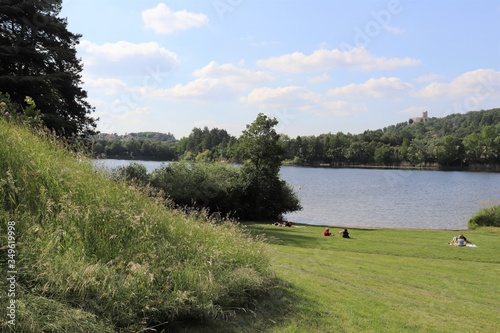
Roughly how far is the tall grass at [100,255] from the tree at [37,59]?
545 inches

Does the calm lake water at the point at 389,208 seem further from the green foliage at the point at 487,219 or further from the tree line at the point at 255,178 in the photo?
the tree line at the point at 255,178

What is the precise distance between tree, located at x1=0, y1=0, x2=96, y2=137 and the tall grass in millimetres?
13847

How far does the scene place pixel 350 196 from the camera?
63.4m

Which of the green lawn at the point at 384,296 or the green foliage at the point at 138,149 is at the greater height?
the green foliage at the point at 138,149

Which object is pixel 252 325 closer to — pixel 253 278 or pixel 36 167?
pixel 253 278

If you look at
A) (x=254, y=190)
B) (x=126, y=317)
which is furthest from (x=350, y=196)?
(x=126, y=317)

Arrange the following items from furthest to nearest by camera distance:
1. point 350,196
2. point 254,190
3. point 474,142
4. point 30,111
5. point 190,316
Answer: point 474,142, point 350,196, point 254,190, point 30,111, point 190,316

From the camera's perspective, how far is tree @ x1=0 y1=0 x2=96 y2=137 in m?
19.6

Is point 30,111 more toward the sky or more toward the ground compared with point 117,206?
more toward the sky

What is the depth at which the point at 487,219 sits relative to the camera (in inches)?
1458

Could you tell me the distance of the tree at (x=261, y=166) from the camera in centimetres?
4025

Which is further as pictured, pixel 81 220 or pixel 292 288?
pixel 292 288

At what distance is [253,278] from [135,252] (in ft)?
6.83

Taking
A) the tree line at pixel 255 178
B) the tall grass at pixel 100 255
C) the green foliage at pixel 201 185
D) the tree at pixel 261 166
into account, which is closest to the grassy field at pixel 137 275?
the tall grass at pixel 100 255
